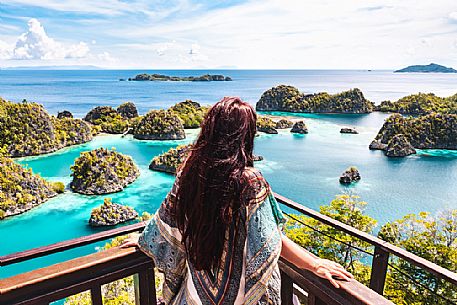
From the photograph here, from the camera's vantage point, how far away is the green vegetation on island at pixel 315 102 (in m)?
72.3

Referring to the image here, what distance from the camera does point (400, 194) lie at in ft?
95.2

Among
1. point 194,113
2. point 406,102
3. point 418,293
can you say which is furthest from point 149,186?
point 406,102

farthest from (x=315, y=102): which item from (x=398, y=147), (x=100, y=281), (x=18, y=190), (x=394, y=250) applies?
(x=100, y=281)

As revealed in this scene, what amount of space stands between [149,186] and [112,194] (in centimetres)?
302

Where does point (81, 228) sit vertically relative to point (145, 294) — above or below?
below

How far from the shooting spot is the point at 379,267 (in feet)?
7.11

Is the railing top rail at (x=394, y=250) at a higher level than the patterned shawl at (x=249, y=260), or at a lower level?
lower

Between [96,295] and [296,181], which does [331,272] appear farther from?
[296,181]

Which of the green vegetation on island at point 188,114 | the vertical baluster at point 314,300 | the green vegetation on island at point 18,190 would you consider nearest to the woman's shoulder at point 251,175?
the vertical baluster at point 314,300

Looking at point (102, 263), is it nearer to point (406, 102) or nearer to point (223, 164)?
point (223, 164)

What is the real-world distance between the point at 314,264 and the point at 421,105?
79325mm

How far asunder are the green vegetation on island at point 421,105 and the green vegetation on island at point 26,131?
63.0 m

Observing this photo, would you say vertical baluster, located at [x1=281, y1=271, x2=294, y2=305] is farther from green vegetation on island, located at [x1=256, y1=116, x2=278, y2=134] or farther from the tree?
green vegetation on island, located at [x1=256, y1=116, x2=278, y2=134]

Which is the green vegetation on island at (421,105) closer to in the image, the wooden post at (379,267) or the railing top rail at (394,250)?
the wooden post at (379,267)
